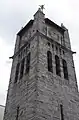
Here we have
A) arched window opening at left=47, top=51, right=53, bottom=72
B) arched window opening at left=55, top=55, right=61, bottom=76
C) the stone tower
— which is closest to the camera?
the stone tower

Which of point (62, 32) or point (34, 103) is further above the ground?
point (62, 32)

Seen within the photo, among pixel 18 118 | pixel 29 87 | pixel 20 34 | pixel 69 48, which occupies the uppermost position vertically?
pixel 20 34

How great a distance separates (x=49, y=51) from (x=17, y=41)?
7.13 meters

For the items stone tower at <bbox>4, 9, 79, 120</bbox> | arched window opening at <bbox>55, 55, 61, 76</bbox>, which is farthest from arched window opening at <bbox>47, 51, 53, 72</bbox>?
arched window opening at <bbox>55, 55, 61, 76</bbox>

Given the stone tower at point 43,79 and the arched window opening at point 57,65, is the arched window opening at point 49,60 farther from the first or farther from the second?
the arched window opening at point 57,65

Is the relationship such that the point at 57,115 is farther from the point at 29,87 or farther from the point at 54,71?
the point at 54,71

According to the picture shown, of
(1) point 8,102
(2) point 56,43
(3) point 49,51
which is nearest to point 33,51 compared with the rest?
(3) point 49,51

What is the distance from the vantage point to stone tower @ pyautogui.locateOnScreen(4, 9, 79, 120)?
47.8 feet

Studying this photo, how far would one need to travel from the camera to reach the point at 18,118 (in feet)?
49.3

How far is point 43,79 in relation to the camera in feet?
52.8

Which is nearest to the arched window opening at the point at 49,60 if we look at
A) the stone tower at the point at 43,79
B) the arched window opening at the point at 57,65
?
the stone tower at the point at 43,79

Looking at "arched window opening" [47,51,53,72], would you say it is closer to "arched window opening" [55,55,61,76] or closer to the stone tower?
the stone tower

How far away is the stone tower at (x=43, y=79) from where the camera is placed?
47.8 ft

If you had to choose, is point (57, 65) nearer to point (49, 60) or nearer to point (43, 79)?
point (49, 60)
